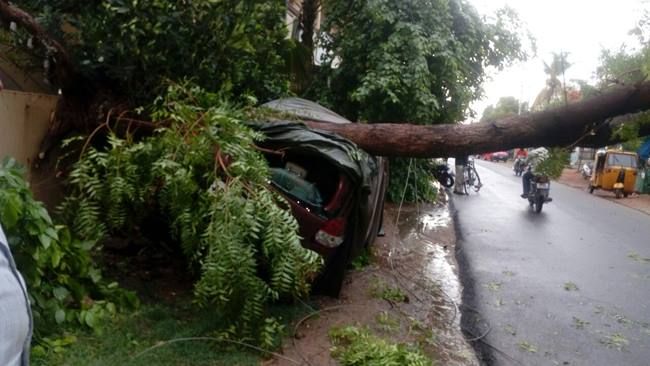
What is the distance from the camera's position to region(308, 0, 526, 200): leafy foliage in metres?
12.0

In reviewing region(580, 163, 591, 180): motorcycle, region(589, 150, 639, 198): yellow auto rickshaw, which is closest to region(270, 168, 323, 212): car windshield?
region(589, 150, 639, 198): yellow auto rickshaw

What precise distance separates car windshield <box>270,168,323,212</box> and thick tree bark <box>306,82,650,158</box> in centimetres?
121

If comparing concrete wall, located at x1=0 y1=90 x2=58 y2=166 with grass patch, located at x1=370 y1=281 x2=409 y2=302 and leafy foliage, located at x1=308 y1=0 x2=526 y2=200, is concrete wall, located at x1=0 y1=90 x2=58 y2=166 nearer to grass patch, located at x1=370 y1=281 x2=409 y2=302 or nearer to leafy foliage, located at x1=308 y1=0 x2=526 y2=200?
grass patch, located at x1=370 y1=281 x2=409 y2=302

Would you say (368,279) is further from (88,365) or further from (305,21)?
(305,21)

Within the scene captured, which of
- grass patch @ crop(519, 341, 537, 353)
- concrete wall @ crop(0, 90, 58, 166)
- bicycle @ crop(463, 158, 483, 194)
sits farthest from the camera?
bicycle @ crop(463, 158, 483, 194)

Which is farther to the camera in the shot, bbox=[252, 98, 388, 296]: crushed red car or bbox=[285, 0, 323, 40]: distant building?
bbox=[285, 0, 323, 40]: distant building

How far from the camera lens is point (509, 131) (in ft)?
20.6

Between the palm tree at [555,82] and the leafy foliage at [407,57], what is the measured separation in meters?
4.99

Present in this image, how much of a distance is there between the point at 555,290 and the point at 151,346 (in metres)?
5.25

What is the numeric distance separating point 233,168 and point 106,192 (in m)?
1.03

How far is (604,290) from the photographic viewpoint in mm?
8164

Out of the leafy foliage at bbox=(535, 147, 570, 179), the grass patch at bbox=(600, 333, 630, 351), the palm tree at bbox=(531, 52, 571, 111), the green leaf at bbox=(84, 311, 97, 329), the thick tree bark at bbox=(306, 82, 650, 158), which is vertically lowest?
the grass patch at bbox=(600, 333, 630, 351)

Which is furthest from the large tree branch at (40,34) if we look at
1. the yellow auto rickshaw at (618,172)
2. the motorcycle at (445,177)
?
the yellow auto rickshaw at (618,172)

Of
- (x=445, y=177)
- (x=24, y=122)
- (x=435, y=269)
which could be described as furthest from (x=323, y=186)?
Result: (x=445, y=177)
